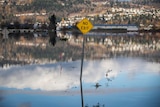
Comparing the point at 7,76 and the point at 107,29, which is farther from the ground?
the point at 7,76

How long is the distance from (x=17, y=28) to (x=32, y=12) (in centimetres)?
1390

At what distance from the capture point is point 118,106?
4906 millimetres

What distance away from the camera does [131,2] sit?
211 feet

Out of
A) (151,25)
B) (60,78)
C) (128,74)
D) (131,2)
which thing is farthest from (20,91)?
(131,2)

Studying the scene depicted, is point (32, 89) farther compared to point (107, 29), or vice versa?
point (107, 29)

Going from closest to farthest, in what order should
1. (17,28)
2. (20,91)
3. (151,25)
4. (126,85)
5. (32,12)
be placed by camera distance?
(20,91) < (126,85) < (17,28) < (151,25) < (32,12)

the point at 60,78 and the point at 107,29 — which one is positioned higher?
the point at 60,78

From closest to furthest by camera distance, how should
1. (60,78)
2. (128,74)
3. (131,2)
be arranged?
(60,78), (128,74), (131,2)

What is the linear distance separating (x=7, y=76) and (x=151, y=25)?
46.5 m

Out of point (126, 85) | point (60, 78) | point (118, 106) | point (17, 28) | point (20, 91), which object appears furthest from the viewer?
point (17, 28)

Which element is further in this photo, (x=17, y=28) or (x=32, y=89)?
(x=17, y=28)

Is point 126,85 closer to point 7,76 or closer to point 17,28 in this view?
point 7,76

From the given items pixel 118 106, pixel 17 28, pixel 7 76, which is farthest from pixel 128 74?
pixel 17 28

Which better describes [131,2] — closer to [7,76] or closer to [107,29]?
[107,29]
